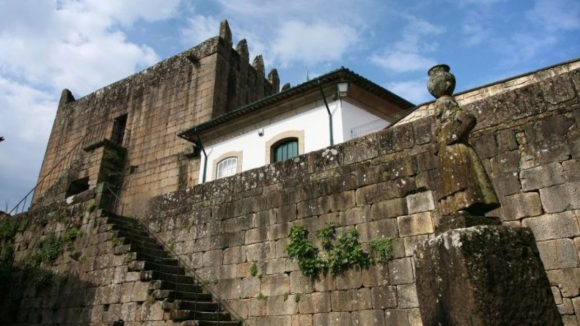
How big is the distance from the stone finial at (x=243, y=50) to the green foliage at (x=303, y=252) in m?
13.6

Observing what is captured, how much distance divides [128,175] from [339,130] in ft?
34.2

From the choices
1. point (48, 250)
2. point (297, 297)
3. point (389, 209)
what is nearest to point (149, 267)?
point (297, 297)

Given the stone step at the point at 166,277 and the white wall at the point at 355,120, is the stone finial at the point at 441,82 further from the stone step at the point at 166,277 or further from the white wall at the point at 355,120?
the white wall at the point at 355,120

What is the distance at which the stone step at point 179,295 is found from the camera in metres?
7.82

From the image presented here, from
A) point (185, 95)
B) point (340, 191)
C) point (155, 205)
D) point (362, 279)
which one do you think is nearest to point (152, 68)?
point (185, 95)

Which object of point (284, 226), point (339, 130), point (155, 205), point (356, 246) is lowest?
point (356, 246)

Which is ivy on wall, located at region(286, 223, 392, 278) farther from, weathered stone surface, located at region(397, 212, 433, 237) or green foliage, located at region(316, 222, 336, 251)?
weathered stone surface, located at region(397, 212, 433, 237)

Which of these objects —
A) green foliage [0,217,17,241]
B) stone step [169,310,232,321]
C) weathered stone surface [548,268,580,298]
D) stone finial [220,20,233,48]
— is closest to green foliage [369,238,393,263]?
weathered stone surface [548,268,580,298]

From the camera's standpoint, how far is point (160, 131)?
59.3 ft

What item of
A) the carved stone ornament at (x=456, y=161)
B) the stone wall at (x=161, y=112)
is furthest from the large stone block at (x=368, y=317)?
the stone wall at (x=161, y=112)

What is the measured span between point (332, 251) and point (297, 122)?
7.07 m

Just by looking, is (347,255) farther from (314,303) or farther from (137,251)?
(137,251)

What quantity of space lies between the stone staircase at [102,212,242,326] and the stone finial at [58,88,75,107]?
16.4m

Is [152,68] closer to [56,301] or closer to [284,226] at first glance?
[56,301]
